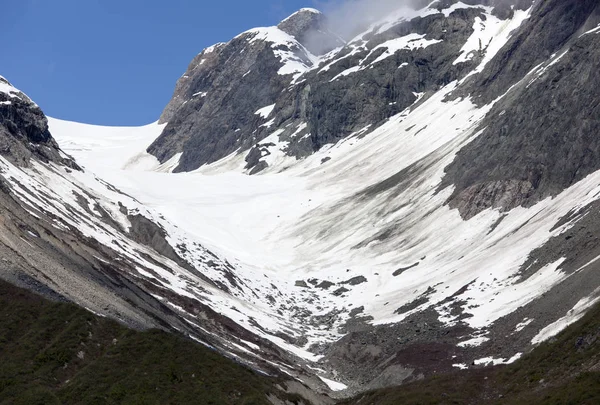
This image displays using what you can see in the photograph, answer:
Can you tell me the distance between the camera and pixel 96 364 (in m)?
56.1

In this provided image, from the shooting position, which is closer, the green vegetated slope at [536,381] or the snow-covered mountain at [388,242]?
the green vegetated slope at [536,381]

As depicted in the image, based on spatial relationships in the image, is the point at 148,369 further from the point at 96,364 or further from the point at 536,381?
the point at 536,381

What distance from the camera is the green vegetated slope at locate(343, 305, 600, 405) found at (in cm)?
4538

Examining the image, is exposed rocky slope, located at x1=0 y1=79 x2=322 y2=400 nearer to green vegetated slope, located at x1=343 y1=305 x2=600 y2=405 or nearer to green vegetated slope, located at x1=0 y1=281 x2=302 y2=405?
green vegetated slope, located at x1=0 y1=281 x2=302 y2=405

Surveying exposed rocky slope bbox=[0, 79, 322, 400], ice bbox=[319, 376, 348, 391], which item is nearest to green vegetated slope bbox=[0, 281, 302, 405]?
exposed rocky slope bbox=[0, 79, 322, 400]

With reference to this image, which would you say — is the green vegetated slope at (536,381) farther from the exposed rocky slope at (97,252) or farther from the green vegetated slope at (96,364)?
the exposed rocky slope at (97,252)

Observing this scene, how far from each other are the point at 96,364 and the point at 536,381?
1038 inches

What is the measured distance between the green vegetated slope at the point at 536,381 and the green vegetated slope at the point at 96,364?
10.9 meters

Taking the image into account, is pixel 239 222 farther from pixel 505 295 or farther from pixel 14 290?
pixel 14 290

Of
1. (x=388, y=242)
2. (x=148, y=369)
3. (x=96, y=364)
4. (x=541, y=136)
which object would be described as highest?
(x=96, y=364)

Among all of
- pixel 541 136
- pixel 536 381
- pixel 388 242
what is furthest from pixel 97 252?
pixel 541 136

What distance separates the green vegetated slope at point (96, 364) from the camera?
2073 inches

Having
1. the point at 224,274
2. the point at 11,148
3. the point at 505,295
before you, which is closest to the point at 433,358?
the point at 505,295

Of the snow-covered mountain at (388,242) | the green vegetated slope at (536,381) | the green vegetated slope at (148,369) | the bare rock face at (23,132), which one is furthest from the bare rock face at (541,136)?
the green vegetated slope at (148,369)
